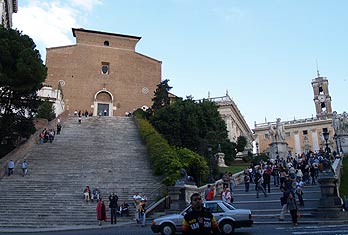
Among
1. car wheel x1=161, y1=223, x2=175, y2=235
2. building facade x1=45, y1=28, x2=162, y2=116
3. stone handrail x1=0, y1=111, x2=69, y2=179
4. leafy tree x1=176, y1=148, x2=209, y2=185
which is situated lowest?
car wheel x1=161, y1=223, x2=175, y2=235

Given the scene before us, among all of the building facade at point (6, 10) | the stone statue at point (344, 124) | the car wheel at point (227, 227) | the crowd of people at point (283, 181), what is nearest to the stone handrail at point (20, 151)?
the building facade at point (6, 10)

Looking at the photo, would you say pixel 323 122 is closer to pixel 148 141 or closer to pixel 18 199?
pixel 148 141

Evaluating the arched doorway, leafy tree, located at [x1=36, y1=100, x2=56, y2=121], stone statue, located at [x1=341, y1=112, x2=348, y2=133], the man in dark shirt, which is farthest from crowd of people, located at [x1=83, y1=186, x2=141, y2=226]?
the arched doorway

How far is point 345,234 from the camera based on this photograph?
9570 millimetres

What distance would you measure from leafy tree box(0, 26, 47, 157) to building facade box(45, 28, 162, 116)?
23.4 m

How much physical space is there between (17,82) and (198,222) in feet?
68.5

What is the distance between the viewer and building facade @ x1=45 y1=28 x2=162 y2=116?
4988 centimetres

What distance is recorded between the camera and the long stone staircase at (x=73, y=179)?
52.3ft

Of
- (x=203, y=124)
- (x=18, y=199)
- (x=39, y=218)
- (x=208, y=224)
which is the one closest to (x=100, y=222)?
(x=39, y=218)

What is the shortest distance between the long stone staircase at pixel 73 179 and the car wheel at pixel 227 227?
6.57 m

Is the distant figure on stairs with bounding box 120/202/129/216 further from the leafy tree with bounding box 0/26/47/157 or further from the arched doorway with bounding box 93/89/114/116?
the arched doorway with bounding box 93/89/114/116

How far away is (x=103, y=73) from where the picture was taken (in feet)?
171

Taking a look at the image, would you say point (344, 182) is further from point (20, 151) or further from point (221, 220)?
point (20, 151)

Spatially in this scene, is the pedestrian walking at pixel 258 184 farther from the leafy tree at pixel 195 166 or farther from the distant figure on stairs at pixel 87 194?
the distant figure on stairs at pixel 87 194
